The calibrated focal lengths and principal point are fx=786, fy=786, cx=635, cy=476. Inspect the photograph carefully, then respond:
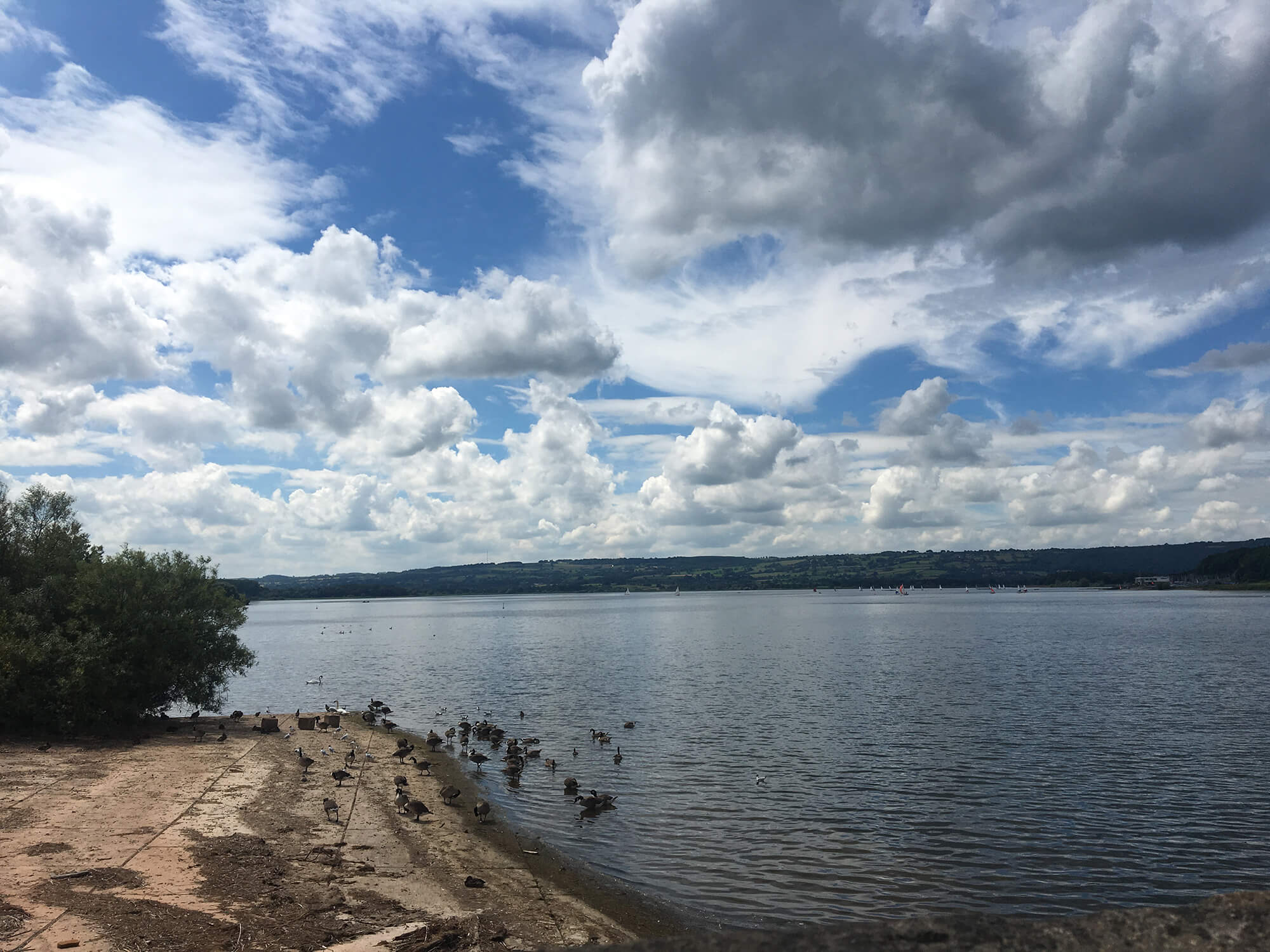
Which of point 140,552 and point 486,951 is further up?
point 140,552

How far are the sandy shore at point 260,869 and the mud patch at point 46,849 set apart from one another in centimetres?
6

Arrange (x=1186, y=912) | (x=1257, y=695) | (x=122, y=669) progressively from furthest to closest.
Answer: (x=1257, y=695) < (x=122, y=669) < (x=1186, y=912)

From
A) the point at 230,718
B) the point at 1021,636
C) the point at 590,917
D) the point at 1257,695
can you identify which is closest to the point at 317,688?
the point at 230,718

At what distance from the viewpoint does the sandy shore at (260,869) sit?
15.8 metres

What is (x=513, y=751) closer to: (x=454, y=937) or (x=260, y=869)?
(x=260, y=869)

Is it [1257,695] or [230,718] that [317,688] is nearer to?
[230,718]

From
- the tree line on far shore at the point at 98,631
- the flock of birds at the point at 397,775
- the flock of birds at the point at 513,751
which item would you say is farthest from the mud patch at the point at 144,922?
the tree line on far shore at the point at 98,631

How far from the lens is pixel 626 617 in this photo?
18875cm

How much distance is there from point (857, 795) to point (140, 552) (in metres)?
38.2

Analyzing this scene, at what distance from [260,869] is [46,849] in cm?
531

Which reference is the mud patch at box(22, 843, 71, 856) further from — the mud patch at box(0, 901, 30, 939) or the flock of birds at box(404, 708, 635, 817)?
the flock of birds at box(404, 708, 635, 817)

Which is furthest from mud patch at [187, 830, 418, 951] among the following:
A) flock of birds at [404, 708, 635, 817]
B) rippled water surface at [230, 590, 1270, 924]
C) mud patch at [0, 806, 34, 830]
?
flock of birds at [404, 708, 635, 817]

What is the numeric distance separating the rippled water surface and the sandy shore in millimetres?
3470

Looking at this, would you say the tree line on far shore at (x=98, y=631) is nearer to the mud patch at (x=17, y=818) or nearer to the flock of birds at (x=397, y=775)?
the flock of birds at (x=397, y=775)
